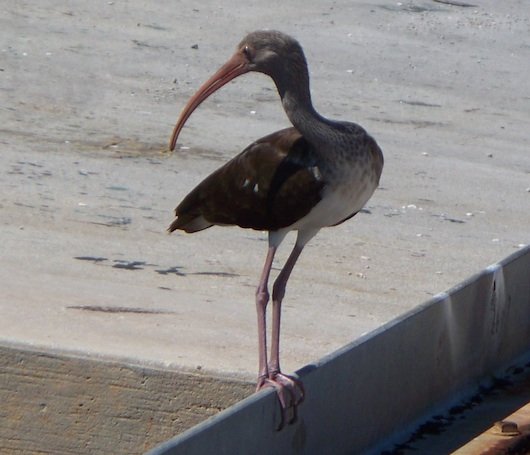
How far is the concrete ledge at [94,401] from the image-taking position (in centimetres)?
620

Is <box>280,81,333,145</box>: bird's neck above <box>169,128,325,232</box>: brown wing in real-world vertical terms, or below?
above

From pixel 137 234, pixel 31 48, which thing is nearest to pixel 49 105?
pixel 31 48

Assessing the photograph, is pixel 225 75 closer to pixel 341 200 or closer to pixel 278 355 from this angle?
pixel 341 200

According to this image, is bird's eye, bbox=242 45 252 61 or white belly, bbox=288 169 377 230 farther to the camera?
bird's eye, bbox=242 45 252 61

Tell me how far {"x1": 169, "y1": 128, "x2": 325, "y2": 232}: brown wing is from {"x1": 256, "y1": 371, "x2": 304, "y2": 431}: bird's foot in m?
0.68

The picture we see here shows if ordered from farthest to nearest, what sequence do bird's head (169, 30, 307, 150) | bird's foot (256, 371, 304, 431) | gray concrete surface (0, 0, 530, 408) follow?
gray concrete surface (0, 0, 530, 408), bird's head (169, 30, 307, 150), bird's foot (256, 371, 304, 431)

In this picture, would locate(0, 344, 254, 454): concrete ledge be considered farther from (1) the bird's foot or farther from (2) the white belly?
(2) the white belly

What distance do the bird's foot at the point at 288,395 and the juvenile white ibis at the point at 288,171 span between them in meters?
0.08

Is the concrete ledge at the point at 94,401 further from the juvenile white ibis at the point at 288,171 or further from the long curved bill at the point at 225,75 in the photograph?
the long curved bill at the point at 225,75

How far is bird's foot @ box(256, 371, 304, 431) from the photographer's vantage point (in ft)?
17.0

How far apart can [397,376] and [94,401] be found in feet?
4.51

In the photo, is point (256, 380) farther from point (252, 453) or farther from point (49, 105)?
point (49, 105)

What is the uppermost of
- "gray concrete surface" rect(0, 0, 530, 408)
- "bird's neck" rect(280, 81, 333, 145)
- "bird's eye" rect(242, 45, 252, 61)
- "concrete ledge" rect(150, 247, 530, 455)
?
"bird's eye" rect(242, 45, 252, 61)

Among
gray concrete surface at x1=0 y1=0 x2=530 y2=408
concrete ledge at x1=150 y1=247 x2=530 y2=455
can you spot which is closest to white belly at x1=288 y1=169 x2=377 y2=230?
concrete ledge at x1=150 y1=247 x2=530 y2=455
